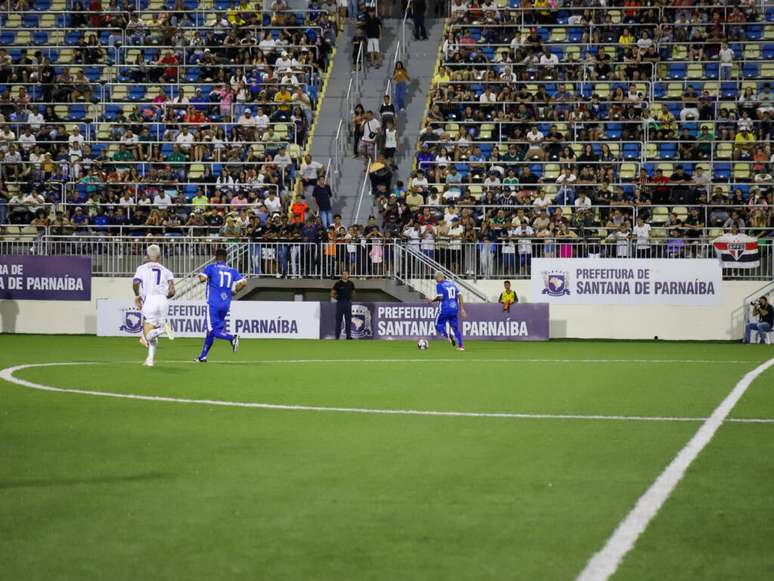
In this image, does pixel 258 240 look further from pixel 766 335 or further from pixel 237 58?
pixel 766 335

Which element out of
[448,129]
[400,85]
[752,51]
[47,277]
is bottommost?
[47,277]

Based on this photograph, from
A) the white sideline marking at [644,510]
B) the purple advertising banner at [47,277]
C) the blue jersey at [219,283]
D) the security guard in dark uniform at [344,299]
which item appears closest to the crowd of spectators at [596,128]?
the security guard in dark uniform at [344,299]

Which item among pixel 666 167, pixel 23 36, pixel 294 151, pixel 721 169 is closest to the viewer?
pixel 721 169

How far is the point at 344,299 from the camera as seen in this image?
3247cm

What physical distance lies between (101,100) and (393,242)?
1344 centimetres

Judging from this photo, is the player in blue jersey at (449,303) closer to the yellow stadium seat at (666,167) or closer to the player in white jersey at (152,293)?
the player in white jersey at (152,293)

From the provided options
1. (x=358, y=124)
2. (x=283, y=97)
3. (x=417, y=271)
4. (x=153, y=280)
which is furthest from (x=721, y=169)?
(x=153, y=280)

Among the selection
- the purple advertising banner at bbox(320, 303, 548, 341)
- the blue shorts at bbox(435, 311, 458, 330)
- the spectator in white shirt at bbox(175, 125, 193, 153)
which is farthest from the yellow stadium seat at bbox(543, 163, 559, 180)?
the spectator in white shirt at bbox(175, 125, 193, 153)

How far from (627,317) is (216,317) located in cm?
1548

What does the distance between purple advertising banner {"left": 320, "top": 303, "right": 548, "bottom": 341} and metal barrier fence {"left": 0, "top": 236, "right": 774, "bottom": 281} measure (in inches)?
55.3

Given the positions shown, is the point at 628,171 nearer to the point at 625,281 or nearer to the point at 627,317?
the point at 625,281

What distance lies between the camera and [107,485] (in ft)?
28.6

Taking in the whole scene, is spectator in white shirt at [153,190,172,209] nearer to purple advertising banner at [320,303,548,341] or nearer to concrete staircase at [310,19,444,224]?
concrete staircase at [310,19,444,224]

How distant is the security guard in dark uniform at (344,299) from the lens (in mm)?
32219
